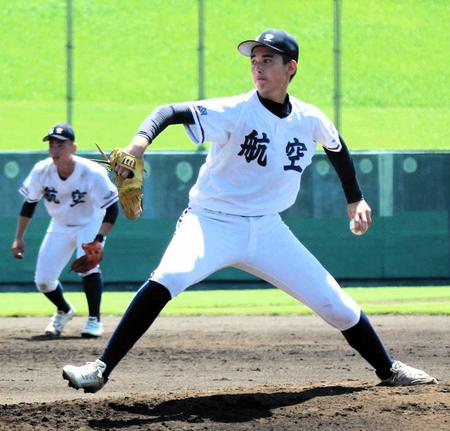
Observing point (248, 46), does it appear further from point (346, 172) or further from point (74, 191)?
point (74, 191)

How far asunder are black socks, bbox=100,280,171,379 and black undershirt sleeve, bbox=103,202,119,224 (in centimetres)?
424

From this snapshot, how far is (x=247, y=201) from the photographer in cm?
570

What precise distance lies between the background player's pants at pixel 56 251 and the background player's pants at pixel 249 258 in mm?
4428

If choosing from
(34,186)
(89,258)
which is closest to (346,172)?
(89,258)

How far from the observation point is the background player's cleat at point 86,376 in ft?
17.7

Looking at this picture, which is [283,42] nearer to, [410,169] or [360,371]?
[360,371]

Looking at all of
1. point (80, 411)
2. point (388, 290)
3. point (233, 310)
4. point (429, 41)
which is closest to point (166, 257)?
point (80, 411)

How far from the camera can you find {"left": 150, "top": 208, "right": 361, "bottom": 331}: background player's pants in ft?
18.0

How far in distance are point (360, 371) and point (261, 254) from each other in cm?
229

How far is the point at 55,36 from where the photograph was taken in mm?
23672

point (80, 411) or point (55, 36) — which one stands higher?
point (55, 36)

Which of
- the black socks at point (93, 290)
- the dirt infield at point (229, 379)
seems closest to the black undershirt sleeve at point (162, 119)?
the dirt infield at point (229, 379)

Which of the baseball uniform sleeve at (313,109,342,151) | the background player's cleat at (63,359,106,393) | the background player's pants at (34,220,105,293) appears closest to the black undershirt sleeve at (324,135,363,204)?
the baseball uniform sleeve at (313,109,342,151)

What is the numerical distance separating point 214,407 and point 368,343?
3.29 feet
